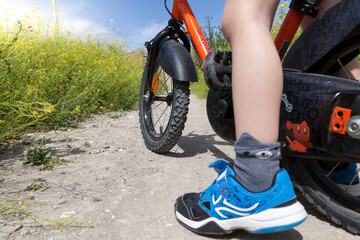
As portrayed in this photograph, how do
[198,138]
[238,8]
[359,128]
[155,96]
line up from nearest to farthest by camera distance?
[359,128]
[238,8]
[155,96]
[198,138]

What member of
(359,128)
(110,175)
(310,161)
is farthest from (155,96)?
(359,128)

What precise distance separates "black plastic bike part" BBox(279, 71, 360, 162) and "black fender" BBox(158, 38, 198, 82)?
72 centimetres

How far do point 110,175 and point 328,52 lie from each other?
4.10ft

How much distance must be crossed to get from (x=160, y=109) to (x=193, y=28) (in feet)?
3.00

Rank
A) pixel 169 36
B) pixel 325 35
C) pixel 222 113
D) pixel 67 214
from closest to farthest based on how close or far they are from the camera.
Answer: pixel 325 35 < pixel 67 214 < pixel 222 113 < pixel 169 36

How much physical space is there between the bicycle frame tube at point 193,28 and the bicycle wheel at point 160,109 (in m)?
0.28

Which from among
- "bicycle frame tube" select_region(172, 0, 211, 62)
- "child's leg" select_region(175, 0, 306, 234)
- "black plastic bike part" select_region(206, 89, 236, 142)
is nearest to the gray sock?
"child's leg" select_region(175, 0, 306, 234)

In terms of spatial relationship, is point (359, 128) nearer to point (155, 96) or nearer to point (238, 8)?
point (238, 8)

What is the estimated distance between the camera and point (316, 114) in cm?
89

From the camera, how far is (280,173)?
0.83m

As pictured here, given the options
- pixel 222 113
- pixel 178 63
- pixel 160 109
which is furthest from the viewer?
pixel 160 109

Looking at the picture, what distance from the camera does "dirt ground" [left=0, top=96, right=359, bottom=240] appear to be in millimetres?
962

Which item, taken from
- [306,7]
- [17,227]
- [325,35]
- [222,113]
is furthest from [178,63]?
[17,227]

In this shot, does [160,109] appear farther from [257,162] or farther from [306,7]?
[257,162]
